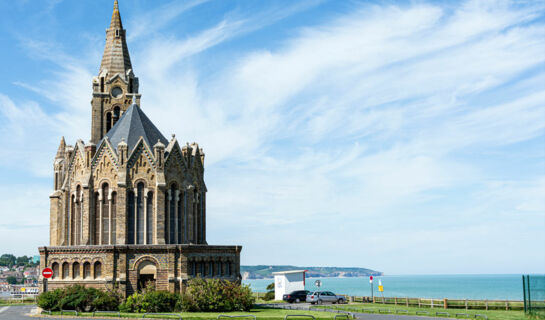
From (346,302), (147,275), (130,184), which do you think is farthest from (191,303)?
(346,302)

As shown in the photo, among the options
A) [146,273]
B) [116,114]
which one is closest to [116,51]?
[116,114]

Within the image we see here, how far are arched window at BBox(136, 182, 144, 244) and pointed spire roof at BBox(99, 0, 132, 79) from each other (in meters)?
17.0

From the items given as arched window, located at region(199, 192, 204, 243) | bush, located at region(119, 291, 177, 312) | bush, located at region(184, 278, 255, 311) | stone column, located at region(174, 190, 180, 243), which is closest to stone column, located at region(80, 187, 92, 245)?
stone column, located at region(174, 190, 180, 243)

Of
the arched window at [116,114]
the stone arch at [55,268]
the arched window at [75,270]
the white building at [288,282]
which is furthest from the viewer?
the arched window at [116,114]

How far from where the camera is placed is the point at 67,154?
5809 centimetres

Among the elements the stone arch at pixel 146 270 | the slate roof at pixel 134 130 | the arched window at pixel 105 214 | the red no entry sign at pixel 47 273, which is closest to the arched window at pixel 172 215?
the slate roof at pixel 134 130

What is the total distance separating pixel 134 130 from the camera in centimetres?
5588

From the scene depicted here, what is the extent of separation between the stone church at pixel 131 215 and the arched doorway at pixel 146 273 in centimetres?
8

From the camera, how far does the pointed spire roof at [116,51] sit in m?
64.9

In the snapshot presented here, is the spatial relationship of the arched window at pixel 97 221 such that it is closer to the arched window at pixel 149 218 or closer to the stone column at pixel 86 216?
the stone column at pixel 86 216

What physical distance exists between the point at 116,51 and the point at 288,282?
31.2 meters

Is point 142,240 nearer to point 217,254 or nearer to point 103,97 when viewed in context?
point 217,254

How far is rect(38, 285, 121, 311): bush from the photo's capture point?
4328 cm

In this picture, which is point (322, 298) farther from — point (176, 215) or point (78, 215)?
point (78, 215)
